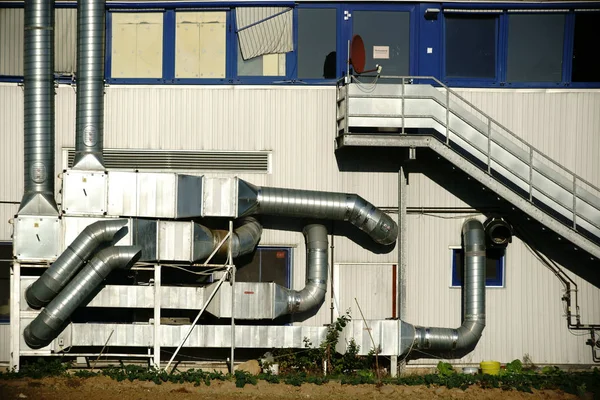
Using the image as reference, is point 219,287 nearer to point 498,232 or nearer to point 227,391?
point 227,391

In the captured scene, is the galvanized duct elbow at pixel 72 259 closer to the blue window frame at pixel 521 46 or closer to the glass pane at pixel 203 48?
the glass pane at pixel 203 48

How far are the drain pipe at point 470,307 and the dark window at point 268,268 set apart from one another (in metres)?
3.19

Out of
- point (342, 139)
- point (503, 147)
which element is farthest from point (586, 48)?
point (342, 139)

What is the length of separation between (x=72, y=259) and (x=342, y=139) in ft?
20.4

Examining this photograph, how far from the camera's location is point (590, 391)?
18016 millimetres

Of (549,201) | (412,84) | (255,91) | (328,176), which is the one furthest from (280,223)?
(549,201)

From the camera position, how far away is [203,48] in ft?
65.7

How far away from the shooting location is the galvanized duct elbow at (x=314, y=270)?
19.3 meters

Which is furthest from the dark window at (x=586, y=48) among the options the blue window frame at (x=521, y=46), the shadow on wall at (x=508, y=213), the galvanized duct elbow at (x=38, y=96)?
the galvanized duct elbow at (x=38, y=96)

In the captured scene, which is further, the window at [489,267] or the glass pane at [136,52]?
the window at [489,267]

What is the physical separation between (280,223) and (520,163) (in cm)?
545

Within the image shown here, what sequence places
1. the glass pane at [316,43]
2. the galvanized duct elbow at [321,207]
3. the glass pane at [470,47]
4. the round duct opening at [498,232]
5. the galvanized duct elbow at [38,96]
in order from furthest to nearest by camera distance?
the glass pane at [470,47], the glass pane at [316,43], the round duct opening at [498,232], the galvanized duct elbow at [38,96], the galvanized duct elbow at [321,207]

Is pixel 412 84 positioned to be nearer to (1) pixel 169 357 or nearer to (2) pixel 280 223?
(2) pixel 280 223

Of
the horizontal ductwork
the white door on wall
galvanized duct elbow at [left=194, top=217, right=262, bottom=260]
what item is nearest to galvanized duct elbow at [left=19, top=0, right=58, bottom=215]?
the horizontal ductwork
